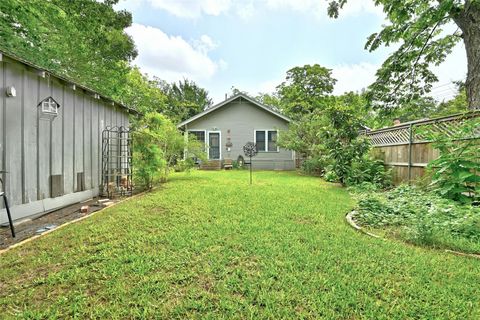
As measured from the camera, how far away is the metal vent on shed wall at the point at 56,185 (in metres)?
5.00

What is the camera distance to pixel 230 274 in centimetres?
242

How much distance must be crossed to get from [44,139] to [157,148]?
2977 mm

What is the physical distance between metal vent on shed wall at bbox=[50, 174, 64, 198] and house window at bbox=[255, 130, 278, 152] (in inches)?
466

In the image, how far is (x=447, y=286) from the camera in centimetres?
223

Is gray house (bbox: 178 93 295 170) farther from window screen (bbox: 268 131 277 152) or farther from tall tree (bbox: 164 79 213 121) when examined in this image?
tall tree (bbox: 164 79 213 121)

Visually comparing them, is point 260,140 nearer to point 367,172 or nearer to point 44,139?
point 367,172

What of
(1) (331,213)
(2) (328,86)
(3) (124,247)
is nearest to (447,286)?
(1) (331,213)

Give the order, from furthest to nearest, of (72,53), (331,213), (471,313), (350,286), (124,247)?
(72,53) → (331,213) → (124,247) → (350,286) → (471,313)

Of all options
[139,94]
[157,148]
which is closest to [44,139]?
[157,148]

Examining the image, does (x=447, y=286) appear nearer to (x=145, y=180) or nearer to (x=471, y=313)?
(x=471, y=313)

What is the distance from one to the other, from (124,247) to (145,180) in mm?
4590

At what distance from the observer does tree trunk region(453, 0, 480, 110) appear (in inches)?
259

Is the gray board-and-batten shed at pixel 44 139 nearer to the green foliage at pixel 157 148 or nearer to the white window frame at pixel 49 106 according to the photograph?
the white window frame at pixel 49 106

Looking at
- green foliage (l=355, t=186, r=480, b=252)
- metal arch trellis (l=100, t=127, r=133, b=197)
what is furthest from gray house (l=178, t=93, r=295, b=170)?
green foliage (l=355, t=186, r=480, b=252)
